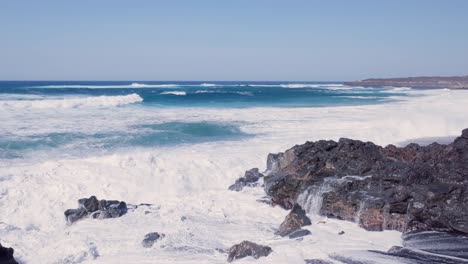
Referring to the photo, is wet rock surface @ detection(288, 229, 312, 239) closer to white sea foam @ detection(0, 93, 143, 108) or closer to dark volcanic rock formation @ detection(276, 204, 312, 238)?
dark volcanic rock formation @ detection(276, 204, 312, 238)

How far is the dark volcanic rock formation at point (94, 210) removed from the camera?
372 inches

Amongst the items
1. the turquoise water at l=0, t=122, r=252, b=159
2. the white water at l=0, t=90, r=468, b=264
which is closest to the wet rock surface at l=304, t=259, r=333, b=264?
the white water at l=0, t=90, r=468, b=264

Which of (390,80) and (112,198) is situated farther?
(390,80)

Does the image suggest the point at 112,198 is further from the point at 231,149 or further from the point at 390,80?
the point at 390,80

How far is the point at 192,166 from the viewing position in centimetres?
1372

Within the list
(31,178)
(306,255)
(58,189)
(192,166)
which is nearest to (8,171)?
(31,178)

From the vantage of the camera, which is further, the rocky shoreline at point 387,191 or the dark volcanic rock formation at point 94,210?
the dark volcanic rock formation at point 94,210

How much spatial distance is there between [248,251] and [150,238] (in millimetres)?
1932

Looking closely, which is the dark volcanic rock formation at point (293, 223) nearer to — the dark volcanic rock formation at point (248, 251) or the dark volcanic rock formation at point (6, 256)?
the dark volcanic rock formation at point (248, 251)

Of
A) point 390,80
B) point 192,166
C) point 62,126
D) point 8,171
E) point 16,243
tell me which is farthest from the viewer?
point 390,80

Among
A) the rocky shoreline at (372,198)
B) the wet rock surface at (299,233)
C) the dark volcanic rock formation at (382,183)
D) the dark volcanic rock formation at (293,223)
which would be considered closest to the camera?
the rocky shoreline at (372,198)

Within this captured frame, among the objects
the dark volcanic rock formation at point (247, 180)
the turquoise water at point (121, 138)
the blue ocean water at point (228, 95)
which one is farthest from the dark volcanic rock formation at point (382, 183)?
the blue ocean water at point (228, 95)

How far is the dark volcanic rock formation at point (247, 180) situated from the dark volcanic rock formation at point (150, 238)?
394 centimetres

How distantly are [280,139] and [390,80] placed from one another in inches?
4396
